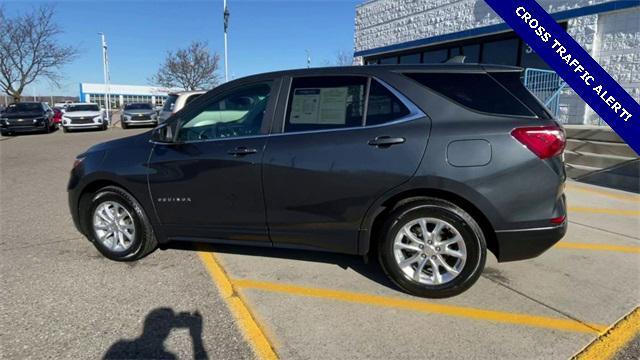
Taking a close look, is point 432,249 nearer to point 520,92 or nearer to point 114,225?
point 520,92

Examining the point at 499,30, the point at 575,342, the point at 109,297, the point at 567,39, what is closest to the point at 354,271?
the point at 575,342

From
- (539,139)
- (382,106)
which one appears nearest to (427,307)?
(539,139)

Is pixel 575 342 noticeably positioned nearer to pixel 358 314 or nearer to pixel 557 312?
pixel 557 312

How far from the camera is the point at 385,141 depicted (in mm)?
2965

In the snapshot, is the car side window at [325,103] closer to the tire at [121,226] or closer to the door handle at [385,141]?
the door handle at [385,141]

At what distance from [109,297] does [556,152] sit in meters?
3.50

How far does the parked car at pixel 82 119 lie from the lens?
19609 mm

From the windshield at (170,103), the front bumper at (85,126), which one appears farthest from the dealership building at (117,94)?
the windshield at (170,103)

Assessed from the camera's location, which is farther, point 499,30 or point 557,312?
point 499,30

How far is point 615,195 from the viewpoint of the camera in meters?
6.51

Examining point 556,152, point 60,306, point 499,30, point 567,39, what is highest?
point 499,30

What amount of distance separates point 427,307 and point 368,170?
3.62 ft

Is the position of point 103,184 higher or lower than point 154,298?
higher

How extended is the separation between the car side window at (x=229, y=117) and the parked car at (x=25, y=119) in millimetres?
19712
